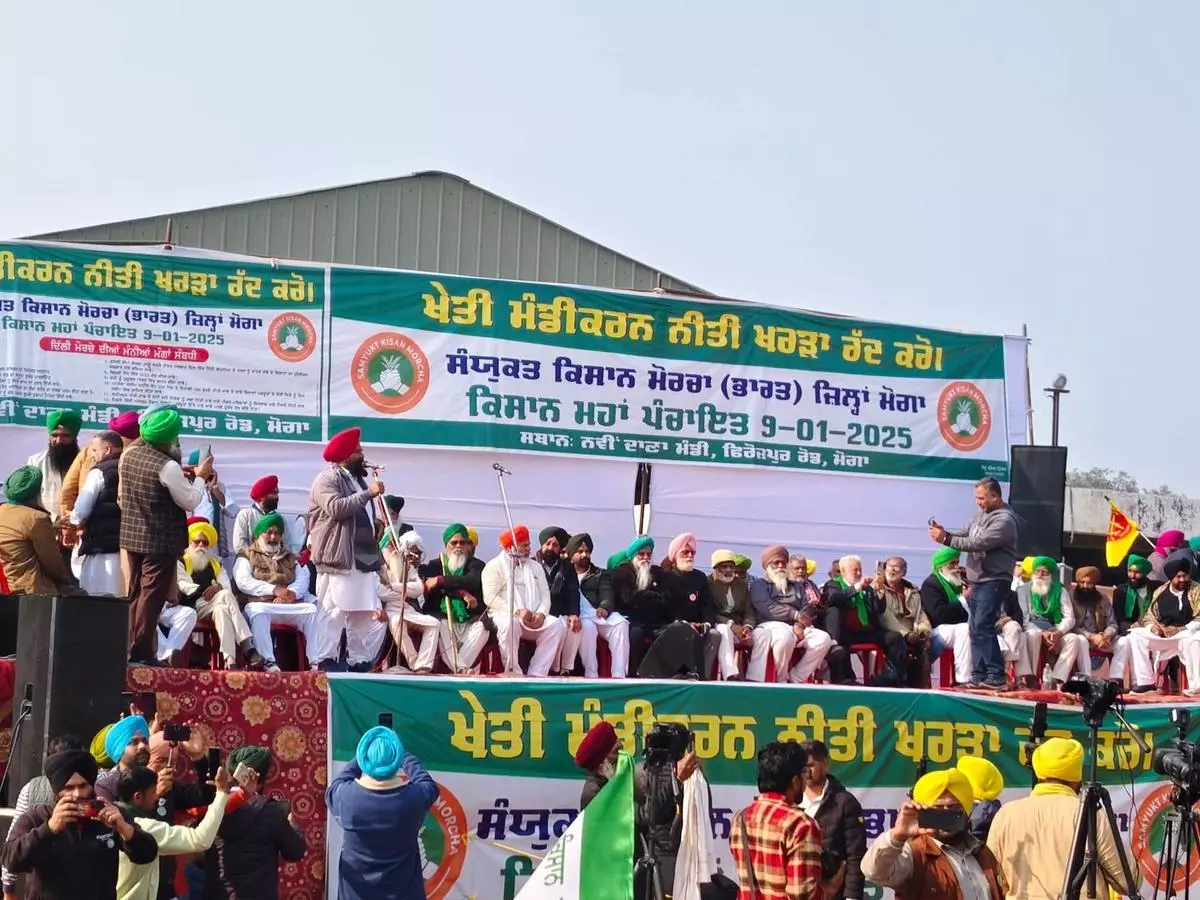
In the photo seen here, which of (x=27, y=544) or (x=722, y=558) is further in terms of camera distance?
(x=722, y=558)

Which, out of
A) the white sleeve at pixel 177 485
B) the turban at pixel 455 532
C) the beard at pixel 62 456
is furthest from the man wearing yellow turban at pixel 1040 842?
the beard at pixel 62 456

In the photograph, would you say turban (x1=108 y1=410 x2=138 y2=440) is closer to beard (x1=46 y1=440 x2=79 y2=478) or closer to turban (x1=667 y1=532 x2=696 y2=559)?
beard (x1=46 y1=440 x2=79 y2=478)

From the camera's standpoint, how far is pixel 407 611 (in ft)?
38.3

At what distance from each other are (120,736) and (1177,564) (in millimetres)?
9331

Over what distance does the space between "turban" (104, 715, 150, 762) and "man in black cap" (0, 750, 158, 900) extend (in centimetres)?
116

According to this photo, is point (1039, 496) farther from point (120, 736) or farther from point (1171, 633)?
point (120, 736)

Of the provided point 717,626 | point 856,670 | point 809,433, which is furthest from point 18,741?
point 809,433

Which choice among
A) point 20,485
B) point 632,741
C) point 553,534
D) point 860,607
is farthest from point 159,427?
point 860,607

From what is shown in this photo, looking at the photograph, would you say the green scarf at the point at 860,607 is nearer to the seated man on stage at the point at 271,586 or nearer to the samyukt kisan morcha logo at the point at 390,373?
the samyukt kisan morcha logo at the point at 390,373

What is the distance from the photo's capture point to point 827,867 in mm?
7148

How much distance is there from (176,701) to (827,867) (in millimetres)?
4474

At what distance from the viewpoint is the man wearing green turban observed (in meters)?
9.60

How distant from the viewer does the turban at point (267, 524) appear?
11719mm

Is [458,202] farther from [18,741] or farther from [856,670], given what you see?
[18,741]
